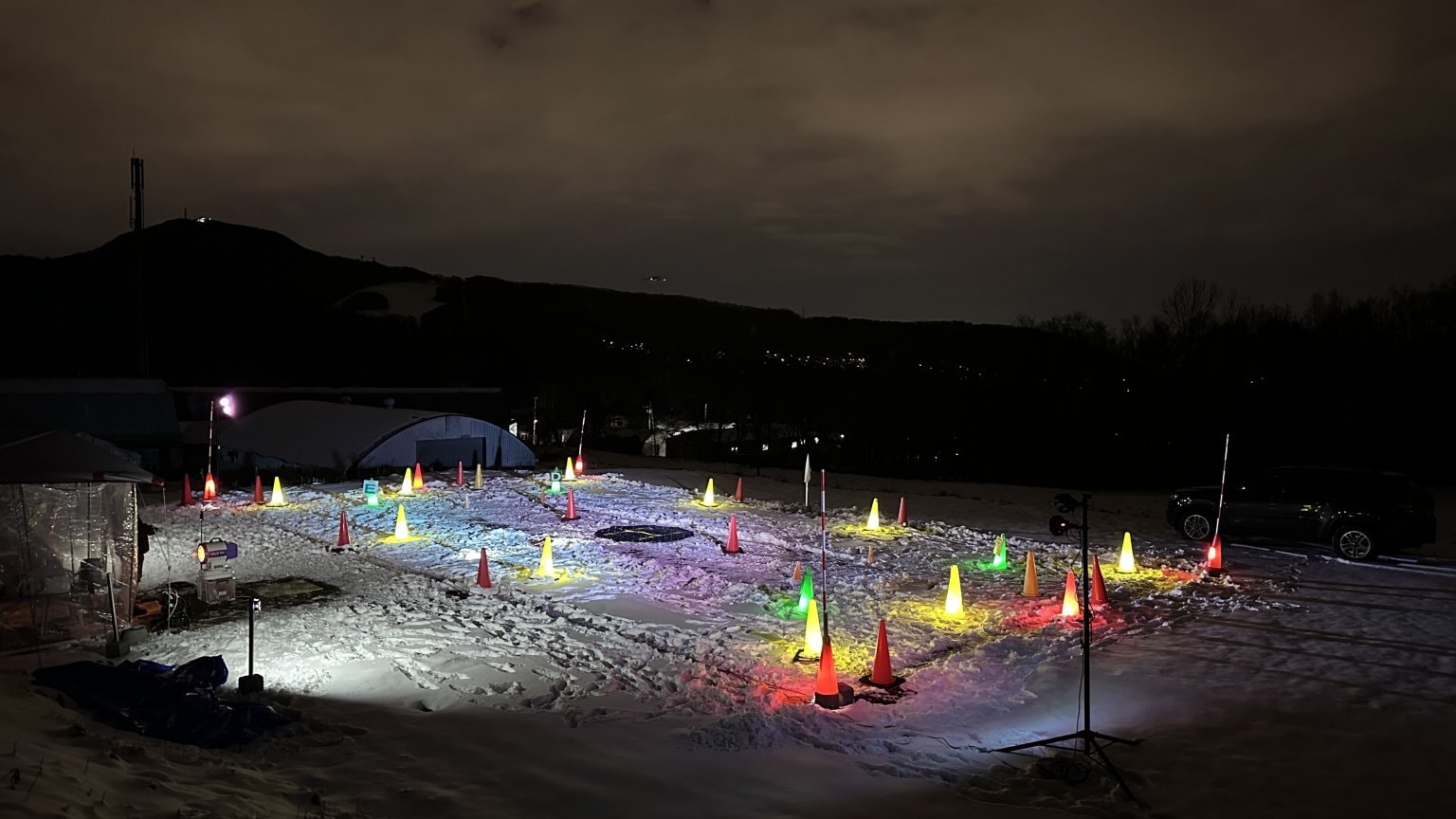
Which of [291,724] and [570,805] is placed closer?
[570,805]

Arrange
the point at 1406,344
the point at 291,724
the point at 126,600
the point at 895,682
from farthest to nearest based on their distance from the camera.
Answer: the point at 1406,344
the point at 126,600
the point at 895,682
the point at 291,724

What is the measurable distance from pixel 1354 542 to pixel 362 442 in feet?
88.6

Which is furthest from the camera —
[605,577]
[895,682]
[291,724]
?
[605,577]

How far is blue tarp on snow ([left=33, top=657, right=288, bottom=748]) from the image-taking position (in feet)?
22.7

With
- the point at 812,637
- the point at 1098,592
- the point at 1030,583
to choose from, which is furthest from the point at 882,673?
the point at 1098,592

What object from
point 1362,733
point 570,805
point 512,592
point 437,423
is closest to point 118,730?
point 570,805

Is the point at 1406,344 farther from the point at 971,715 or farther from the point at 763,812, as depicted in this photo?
the point at 763,812

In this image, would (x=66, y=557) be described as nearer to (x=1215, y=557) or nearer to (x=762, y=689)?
(x=762, y=689)

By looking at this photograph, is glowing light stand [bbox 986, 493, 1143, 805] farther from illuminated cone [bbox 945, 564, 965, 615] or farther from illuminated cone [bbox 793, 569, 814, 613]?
illuminated cone [bbox 793, 569, 814, 613]

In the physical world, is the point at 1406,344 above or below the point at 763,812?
above

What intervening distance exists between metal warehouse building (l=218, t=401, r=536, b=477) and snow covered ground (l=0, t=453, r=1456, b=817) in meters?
12.5

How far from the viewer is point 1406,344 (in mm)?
41000

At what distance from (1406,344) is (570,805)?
48.1 metres

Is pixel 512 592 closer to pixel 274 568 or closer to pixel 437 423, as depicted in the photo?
pixel 274 568
